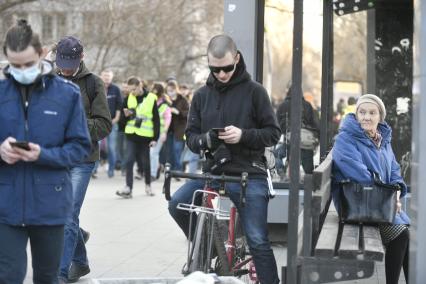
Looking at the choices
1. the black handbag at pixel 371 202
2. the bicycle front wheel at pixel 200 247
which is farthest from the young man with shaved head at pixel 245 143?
the black handbag at pixel 371 202

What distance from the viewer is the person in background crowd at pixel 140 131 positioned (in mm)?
16016

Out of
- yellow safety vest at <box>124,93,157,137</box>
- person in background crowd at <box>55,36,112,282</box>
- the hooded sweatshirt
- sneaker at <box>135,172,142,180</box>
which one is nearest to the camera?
person in background crowd at <box>55,36,112,282</box>

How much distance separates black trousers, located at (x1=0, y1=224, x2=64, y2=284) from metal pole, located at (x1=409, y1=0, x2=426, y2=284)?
1.89 m

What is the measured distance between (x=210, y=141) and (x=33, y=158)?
1.61m

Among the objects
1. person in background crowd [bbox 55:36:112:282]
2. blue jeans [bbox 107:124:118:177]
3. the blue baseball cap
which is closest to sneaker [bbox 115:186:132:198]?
blue jeans [bbox 107:124:118:177]

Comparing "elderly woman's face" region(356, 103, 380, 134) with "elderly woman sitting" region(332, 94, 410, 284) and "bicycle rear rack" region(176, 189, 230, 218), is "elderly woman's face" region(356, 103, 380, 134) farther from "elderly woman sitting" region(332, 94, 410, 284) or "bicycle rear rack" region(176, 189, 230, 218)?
"bicycle rear rack" region(176, 189, 230, 218)

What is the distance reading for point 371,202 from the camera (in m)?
7.10

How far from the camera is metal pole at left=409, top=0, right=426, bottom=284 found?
18.2ft

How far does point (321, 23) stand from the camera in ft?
37.3

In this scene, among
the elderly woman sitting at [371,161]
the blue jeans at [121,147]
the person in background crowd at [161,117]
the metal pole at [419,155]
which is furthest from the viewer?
the blue jeans at [121,147]

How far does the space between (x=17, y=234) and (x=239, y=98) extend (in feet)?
6.48

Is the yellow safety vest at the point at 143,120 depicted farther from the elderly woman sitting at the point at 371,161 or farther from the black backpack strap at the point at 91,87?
the elderly woman sitting at the point at 371,161

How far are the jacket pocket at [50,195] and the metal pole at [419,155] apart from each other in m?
1.86

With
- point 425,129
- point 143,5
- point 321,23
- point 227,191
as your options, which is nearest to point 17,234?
point 227,191
